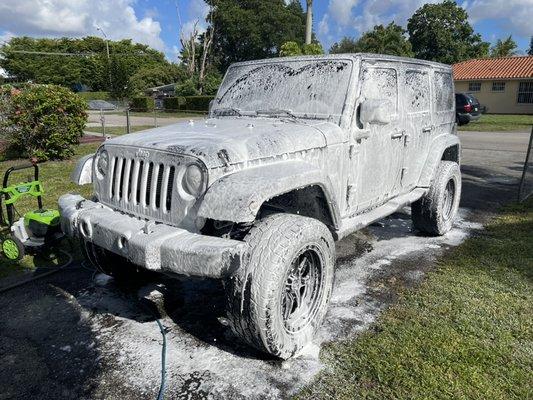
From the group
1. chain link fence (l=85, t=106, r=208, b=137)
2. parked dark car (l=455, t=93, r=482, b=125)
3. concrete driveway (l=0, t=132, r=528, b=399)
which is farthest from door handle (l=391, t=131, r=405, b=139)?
parked dark car (l=455, t=93, r=482, b=125)

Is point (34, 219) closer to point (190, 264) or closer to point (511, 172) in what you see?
point (190, 264)

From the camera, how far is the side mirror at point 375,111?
3426 millimetres

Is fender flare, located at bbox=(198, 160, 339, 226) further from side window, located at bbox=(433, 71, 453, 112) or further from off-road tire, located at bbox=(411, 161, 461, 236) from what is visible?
side window, located at bbox=(433, 71, 453, 112)

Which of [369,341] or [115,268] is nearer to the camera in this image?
[369,341]

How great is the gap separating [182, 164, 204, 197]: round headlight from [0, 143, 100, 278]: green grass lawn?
2.57 m

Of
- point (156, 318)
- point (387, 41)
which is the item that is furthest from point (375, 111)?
point (387, 41)

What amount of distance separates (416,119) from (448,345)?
98.8 inches

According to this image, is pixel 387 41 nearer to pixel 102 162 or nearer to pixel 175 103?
pixel 175 103

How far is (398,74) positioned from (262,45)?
50276mm

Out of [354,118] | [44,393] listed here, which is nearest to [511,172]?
[354,118]

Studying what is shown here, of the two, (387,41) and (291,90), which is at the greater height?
(387,41)

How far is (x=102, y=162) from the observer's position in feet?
10.9

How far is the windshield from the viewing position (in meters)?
3.67

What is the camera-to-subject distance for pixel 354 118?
3611 mm
